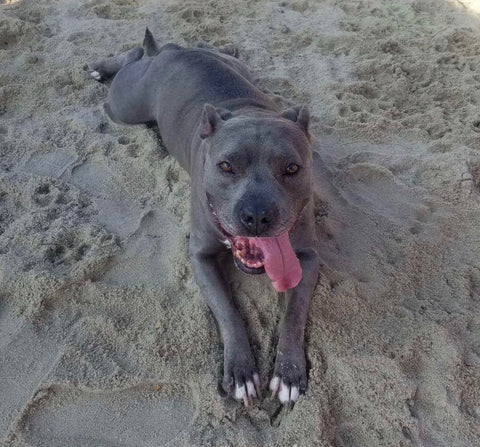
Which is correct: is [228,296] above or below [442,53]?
above

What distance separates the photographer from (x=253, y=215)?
2643 mm

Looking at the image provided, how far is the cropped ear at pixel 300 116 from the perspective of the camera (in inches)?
127

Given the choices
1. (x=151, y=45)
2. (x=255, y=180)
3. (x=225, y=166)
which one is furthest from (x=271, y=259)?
(x=151, y=45)

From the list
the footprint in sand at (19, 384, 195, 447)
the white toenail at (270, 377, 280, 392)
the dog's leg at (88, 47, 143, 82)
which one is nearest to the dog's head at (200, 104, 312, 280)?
the white toenail at (270, 377, 280, 392)

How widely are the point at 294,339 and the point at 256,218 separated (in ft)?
2.34

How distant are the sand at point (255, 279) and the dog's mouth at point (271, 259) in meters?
0.35

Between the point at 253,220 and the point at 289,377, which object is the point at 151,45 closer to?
the point at 253,220

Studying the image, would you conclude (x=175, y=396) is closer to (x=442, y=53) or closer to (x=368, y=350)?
(x=368, y=350)

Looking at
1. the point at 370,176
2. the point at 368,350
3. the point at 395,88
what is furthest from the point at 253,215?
the point at 395,88

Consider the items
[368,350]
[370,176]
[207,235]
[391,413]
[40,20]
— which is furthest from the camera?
[40,20]

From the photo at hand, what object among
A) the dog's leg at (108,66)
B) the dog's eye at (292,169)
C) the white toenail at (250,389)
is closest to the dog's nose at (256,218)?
the dog's eye at (292,169)

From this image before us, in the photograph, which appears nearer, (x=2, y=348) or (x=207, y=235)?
(x=2, y=348)

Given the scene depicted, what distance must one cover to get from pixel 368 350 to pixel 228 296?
83 centimetres

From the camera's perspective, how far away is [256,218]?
8.68 feet
